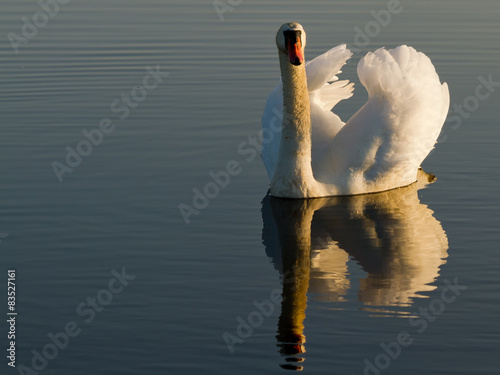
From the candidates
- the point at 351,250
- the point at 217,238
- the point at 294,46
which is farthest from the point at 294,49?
the point at 351,250

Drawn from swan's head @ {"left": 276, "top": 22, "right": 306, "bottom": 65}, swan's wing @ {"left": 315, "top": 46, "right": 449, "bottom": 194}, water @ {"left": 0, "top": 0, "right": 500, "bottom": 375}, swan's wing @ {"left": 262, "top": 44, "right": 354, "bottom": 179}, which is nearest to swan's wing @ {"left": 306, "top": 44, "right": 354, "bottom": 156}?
swan's wing @ {"left": 262, "top": 44, "right": 354, "bottom": 179}

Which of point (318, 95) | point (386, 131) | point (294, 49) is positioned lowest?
point (386, 131)

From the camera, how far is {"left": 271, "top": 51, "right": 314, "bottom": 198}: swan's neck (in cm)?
1290

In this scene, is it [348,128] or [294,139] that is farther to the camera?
[348,128]

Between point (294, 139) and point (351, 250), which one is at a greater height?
point (294, 139)

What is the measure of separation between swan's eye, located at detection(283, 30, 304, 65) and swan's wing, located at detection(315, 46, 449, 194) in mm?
1331

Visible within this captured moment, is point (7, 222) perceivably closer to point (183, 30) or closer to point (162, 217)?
point (162, 217)

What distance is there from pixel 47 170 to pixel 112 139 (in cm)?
169

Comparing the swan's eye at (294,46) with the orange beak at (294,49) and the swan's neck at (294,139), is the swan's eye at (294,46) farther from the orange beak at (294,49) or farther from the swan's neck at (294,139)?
the swan's neck at (294,139)

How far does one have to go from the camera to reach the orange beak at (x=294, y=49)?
1242 cm

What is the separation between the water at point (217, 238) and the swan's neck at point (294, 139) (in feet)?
1.20

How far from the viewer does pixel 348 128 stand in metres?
13.3

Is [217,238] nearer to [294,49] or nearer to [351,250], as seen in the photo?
[351,250]

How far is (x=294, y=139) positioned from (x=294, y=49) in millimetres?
1128
